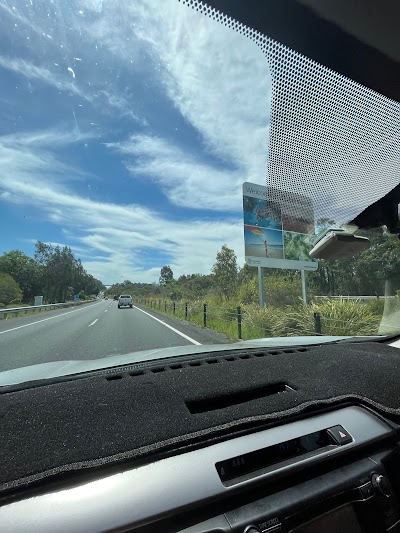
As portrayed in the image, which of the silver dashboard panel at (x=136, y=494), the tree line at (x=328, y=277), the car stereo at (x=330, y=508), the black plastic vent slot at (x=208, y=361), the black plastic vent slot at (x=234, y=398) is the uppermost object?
the tree line at (x=328, y=277)

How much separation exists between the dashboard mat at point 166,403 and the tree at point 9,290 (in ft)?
46.1

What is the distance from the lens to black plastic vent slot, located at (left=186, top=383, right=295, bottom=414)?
1.85 meters

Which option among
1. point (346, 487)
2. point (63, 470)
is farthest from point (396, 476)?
point (63, 470)

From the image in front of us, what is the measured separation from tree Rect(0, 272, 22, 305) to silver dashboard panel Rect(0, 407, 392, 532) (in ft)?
47.9

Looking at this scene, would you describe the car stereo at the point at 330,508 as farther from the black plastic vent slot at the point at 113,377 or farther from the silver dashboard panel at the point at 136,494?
the black plastic vent slot at the point at 113,377

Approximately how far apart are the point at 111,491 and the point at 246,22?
1.97m

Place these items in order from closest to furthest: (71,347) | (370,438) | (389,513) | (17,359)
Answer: (389,513)
(370,438)
(17,359)
(71,347)

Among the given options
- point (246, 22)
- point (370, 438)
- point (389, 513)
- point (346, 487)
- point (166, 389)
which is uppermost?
point (246, 22)

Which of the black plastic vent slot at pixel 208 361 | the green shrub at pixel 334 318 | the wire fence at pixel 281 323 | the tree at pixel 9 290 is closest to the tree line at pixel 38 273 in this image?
the tree at pixel 9 290

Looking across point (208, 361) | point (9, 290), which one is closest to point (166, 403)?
point (208, 361)

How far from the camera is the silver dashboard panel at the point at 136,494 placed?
44.4 inches

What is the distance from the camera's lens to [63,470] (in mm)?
1260

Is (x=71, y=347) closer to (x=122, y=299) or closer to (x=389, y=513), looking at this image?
(x=389, y=513)

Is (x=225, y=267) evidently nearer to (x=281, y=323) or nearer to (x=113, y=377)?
(x=281, y=323)
